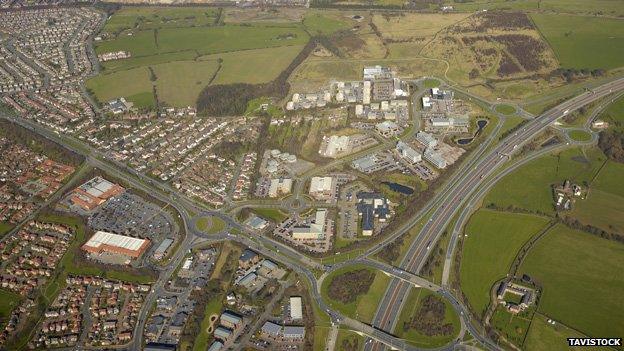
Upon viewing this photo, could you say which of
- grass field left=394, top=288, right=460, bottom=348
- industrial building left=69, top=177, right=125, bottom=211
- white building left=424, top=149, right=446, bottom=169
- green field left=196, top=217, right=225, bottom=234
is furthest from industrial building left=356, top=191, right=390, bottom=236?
industrial building left=69, top=177, right=125, bottom=211

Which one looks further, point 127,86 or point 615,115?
point 127,86

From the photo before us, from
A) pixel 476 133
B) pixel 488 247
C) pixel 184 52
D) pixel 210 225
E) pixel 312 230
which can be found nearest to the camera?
pixel 488 247

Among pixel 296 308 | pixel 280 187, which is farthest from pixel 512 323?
pixel 280 187

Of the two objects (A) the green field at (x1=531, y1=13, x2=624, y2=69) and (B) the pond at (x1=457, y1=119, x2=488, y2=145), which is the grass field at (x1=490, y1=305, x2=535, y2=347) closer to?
(B) the pond at (x1=457, y1=119, x2=488, y2=145)

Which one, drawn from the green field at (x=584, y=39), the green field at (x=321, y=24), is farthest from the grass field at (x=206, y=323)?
the green field at (x=584, y=39)

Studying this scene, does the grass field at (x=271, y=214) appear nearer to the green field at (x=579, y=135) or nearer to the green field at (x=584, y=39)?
the green field at (x=579, y=135)

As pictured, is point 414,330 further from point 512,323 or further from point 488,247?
point 488,247
